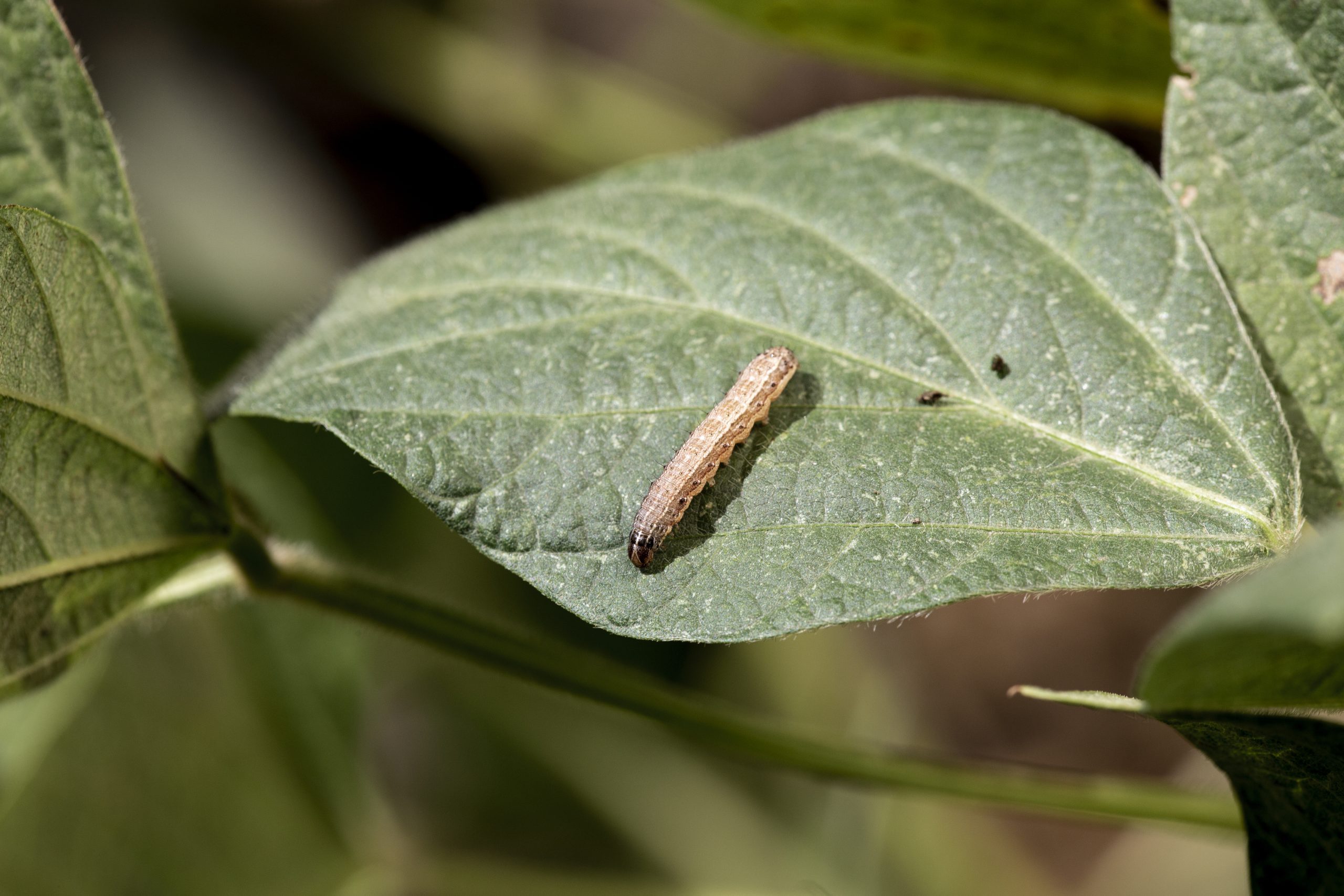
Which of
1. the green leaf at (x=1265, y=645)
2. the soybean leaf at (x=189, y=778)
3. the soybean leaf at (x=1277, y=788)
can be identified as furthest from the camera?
the soybean leaf at (x=189, y=778)

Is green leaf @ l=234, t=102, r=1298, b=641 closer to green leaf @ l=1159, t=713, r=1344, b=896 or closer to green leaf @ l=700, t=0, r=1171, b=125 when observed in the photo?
green leaf @ l=1159, t=713, r=1344, b=896

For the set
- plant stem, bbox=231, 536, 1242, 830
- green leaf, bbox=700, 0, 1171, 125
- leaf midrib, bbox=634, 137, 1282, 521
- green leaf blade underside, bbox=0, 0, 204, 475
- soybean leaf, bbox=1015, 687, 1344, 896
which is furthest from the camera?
green leaf, bbox=700, 0, 1171, 125


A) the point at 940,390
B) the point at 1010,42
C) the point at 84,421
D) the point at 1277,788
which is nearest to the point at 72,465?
the point at 84,421

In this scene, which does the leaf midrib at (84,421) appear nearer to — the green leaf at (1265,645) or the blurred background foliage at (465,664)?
the blurred background foliage at (465,664)

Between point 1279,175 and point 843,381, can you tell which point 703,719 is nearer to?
point 843,381

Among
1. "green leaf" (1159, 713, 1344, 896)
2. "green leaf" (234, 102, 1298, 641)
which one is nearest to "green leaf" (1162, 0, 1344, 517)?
"green leaf" (234, 102, 1298, 641)

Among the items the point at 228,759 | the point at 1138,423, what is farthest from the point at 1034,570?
the point at 228,759

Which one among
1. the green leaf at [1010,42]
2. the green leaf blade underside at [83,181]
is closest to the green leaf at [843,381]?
the green leaf blade underside at [83,181]
